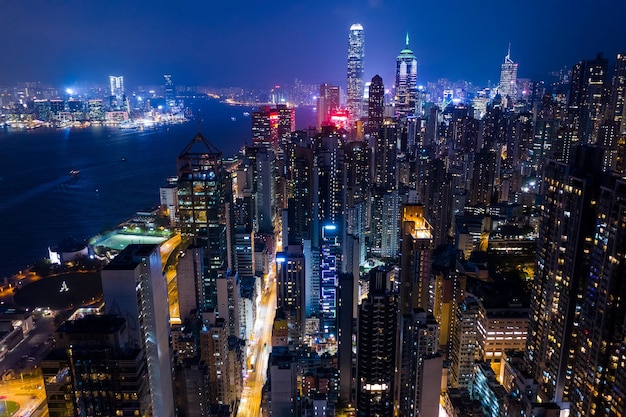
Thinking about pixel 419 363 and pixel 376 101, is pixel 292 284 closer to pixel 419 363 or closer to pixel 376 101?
pixel 419 363

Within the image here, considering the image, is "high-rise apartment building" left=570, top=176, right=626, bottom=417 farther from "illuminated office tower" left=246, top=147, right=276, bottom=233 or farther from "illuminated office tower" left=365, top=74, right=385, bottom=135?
"illuminated office tower" left=365, top=74, right=385, bottom=135

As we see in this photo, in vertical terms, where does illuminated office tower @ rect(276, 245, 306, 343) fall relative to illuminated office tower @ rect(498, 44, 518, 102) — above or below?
below

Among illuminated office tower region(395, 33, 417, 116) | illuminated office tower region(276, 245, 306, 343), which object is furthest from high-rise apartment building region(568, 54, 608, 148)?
illuminated office tower region(276, 245, 306, 343)

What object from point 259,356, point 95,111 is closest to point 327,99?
point 95,111

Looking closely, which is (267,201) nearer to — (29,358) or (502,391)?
(29,358)

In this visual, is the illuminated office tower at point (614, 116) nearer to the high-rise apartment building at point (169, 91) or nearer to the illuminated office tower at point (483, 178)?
the illuminated office tower at point (483, 178)

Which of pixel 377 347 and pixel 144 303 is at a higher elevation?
pixel 144 303
